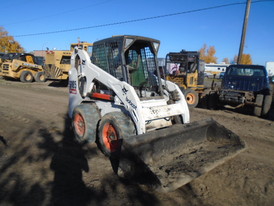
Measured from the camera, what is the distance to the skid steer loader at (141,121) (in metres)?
3.46

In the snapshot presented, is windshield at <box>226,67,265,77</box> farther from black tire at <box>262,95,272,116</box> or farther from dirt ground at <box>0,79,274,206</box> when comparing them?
dirt ground at <box>0,79,274,206</box>

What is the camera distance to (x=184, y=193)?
332 cm

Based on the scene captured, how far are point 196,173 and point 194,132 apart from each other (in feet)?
4.17

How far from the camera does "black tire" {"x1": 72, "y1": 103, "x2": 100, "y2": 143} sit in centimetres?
489

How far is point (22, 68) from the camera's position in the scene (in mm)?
19016

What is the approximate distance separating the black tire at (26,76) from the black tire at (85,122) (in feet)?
51.8

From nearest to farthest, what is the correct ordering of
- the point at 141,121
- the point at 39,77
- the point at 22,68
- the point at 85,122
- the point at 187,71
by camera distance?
the point at 141,121 → the point at 85,122 → the point at 187,71 → the point at 22,68 → the point at 39,77

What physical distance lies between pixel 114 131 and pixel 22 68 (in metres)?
17.7

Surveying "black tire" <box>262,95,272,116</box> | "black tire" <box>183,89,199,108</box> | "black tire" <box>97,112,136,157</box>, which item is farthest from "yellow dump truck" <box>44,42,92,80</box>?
"black tire" <box>97,112,136,157</box>

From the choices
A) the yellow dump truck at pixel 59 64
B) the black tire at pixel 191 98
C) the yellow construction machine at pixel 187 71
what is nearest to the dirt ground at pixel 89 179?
the black tire at pixel 191 98

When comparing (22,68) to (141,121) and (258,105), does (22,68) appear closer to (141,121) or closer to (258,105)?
(258,105)

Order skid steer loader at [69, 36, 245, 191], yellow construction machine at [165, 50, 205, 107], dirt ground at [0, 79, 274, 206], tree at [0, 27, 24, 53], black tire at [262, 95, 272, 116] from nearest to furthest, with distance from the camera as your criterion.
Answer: dirt ground at [0, 79, 274, 206], skid steer loader at [69, 36, 245, 191], black tire at [262, 95, 272, 116], yellow construction machine at [165, 50, 205, 107], tree at [0, 27, 24, 53]

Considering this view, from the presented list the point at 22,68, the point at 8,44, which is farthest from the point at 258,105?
the point at 8,44

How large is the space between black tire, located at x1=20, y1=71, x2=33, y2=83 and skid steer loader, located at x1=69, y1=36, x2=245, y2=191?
1510 centimetres
